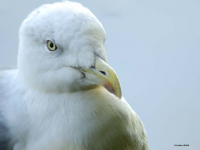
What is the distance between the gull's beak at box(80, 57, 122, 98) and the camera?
73 cm

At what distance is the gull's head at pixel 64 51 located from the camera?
29.0 inches

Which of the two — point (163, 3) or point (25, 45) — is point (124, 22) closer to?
point (163, 3)

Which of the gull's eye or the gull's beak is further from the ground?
the gull's eye

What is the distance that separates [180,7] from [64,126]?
926 mm

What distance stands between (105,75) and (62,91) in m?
0.14

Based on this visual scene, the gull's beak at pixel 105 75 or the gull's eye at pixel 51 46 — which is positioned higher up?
the gull's eye at pixel 51 46

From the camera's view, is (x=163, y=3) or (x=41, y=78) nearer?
(x=41, y=78)

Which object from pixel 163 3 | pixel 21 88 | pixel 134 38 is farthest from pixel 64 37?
pixel 163 3

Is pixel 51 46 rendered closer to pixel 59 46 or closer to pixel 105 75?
pixel 59 46

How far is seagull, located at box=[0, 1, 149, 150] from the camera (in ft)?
2.47

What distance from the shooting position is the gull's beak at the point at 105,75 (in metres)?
0.73

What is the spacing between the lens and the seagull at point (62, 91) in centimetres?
75

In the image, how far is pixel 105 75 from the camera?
0.73 m

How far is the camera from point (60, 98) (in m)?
0.82
